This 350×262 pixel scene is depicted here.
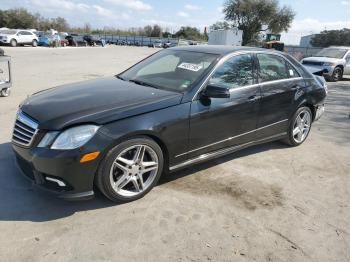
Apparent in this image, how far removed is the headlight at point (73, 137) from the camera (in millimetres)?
3311

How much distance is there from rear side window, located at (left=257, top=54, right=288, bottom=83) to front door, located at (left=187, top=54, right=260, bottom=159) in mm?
216

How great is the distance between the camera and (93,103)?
376 cm

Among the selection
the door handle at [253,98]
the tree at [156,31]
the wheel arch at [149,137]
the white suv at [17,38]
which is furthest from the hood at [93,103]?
the tree at [156,31]

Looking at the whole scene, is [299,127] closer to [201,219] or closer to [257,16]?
[201,219]

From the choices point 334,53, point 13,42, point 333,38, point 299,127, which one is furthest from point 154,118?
point 333,38

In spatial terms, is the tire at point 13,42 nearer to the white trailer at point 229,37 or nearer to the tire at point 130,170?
the white trailer at point 229,37

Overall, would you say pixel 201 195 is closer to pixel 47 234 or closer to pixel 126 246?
pixel 126 246

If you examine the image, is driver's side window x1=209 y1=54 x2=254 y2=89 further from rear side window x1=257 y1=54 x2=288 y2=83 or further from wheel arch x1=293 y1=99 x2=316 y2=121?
wheel arch x1=293 y1=99 x2=316 y2=121

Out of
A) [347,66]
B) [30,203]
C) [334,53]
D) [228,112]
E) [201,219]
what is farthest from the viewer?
[334,53]

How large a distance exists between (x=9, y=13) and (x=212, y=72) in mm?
77363

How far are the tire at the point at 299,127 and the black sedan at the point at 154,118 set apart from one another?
0.06m

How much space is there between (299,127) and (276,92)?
1098 mm

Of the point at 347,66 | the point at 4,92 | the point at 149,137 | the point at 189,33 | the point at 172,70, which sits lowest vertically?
the point at 4,92

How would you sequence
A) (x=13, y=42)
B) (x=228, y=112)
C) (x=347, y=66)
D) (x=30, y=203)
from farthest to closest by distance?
(x=13, y=42)
(x=347, y=66)
(x=228, y=112)
(x=30, y=203)
